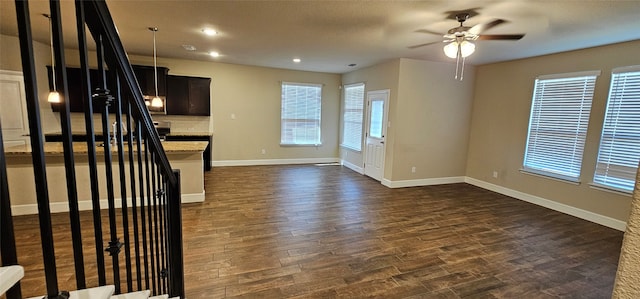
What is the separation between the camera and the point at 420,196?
5055 millimetres

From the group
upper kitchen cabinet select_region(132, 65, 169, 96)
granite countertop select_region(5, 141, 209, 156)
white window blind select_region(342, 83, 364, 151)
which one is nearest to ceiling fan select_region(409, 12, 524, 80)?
granite countertop select_region(5, 141, 209, 156)

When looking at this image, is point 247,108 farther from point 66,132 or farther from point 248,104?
point 66,132

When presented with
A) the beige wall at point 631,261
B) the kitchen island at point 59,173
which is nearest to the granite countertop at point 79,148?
the kitchen island at point 59,173

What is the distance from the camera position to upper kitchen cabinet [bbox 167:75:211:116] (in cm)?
616

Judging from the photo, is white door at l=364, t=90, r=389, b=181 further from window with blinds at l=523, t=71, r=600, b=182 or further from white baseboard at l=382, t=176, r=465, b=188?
window with blinds at l=523, t=71, r=600, b=182

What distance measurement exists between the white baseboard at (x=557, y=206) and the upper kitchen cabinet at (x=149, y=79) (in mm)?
6694

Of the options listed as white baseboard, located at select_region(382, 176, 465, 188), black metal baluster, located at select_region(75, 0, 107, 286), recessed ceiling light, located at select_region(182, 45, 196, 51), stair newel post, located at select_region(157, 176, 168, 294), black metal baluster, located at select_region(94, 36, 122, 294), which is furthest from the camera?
white baseboard, located at select_region(382, 176, 465, 188)

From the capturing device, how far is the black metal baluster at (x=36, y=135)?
2.25ft

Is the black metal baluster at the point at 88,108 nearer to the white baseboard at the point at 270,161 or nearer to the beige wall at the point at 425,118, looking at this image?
the beige wall at the point at 425,118

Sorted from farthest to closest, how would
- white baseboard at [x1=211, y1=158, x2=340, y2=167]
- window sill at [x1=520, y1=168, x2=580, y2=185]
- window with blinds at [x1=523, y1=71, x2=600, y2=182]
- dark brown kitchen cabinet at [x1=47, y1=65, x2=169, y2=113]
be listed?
1. white baseboard at [x1=211, y1=158, x2=340, y2=167]
2. dark brown kitchen cabinet at [x1=47, y1=65, x2=169, y2=113]
3. window sill at [x1=520, y1=168, x2=580, y2=185]
4. window with blinds at [x1=523, y1=71, x2=600, y2=182]

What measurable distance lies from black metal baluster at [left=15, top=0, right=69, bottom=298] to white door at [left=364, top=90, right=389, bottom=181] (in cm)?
544

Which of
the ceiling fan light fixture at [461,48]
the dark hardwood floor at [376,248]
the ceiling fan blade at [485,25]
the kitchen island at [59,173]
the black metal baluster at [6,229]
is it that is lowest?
the dark hardwood floor at [376,248]

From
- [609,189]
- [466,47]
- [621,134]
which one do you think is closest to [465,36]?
[466,47]

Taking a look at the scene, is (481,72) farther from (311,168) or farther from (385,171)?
(311,168)
